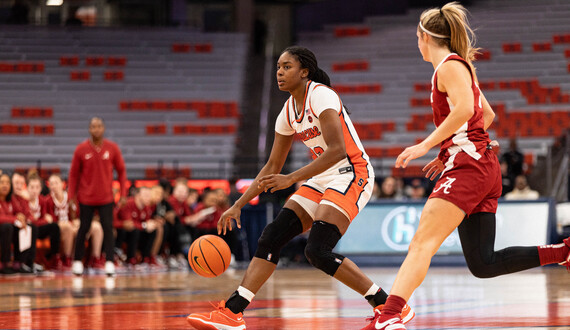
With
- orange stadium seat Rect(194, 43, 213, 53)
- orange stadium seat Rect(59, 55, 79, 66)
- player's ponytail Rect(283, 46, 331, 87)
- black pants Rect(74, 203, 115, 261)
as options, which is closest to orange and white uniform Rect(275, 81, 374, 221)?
player's ponytail Rect(283, 46, 331, 87)

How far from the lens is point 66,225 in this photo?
1336 centimetres

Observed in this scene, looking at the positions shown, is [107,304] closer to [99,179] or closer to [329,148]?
[329,148]

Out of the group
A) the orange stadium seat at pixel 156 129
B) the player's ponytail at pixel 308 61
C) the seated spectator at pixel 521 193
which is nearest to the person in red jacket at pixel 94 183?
the player's ponytail at pixel 308 61

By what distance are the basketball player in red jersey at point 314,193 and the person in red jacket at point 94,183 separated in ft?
21.9

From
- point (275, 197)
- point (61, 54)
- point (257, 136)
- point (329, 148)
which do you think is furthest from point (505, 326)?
point (61, 54)

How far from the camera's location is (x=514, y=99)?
80.7 ft

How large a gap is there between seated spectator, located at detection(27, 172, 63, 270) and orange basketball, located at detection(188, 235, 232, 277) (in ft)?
26.0

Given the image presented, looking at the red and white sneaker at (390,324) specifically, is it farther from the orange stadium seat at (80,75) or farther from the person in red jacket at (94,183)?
the orange stadium seat at (80,75)

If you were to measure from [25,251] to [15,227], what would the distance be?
16.2 inches

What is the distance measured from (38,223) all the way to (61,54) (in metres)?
15.3

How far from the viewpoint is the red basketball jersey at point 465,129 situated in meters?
4.54

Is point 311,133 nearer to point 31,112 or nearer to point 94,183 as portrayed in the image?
point 94,183

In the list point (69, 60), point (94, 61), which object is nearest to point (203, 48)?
point (94, 61)

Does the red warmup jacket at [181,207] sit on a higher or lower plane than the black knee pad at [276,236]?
lower
